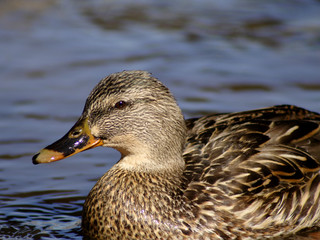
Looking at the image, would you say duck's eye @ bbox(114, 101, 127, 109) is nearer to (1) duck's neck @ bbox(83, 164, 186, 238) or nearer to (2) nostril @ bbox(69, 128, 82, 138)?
(2) nostril @ bbox(69, 128, 82, 138)

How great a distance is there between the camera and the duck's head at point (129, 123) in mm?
7078

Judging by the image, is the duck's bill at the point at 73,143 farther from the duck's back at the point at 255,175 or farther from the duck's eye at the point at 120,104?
the duck's back at the point at 255,175

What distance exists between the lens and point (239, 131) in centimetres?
751

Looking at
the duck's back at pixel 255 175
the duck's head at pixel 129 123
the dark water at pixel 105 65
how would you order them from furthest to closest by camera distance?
the dark water at pixel 105 65, the duck's back at pixel 255 175, the duck's head at pixel 129 123

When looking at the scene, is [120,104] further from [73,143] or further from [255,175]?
[255,175]

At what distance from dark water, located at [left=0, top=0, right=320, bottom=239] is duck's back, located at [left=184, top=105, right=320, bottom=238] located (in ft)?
4.47

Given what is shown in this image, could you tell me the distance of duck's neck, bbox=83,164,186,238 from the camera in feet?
23.6

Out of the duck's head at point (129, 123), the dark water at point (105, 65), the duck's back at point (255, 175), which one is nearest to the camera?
the duck's head at point (129, 123)

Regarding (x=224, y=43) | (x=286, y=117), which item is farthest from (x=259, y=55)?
(x=286, y=117)

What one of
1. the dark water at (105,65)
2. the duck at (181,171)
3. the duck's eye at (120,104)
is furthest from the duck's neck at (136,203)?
the duck's eye at (120,104)

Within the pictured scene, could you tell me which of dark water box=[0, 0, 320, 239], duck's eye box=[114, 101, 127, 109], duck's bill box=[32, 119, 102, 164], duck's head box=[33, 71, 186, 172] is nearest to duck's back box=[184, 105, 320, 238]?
duck's head box=[33, 71, 186, 172]

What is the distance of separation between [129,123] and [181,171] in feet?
2.30

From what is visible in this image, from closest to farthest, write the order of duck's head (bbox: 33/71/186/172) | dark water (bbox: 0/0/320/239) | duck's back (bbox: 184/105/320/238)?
duck's head (bbox: 33/71/186/172) < duck's back (bbox: 184/105/320/238) < dark water (bbox: 0/0/320/239)

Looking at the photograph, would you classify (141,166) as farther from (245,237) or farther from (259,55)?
(259,55)
